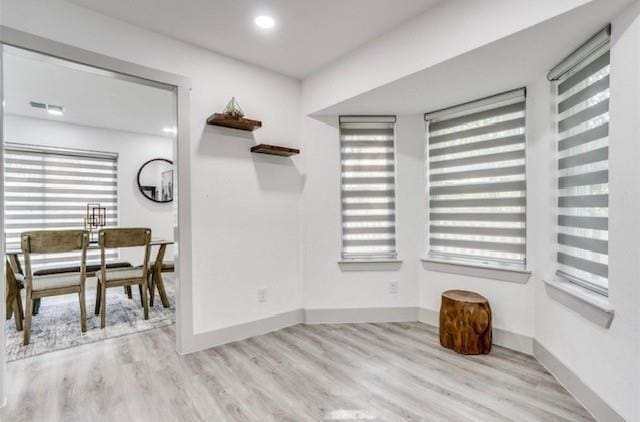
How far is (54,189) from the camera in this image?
4.63 metres

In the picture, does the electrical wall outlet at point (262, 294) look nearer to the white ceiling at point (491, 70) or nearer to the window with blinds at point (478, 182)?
the window with blinds at point (478, 182)

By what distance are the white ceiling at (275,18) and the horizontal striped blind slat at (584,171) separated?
3.57 ft

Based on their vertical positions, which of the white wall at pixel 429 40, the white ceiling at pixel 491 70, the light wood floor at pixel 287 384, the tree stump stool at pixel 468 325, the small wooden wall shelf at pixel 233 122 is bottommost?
the light wood floor at pixel 287 384

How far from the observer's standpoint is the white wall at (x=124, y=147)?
441 centimetres

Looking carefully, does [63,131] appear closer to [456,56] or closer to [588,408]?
[456,56]

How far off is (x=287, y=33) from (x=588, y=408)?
3.20m

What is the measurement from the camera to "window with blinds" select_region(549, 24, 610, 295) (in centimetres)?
181

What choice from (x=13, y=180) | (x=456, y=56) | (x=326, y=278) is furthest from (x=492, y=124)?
(x=13, y=180)

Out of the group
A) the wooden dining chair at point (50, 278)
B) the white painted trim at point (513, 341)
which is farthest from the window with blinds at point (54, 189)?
the white painted trim at point (513, 341)

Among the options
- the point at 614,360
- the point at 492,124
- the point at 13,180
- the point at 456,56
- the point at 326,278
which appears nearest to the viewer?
the point at 614,360

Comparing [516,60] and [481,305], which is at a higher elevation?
[516,60]

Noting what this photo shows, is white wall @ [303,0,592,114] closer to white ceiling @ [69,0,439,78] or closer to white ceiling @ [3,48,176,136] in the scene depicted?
white ceiling @ [69,0,439,78]

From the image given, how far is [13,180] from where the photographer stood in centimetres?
434

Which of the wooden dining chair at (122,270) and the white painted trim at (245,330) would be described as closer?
the white painted trim at (245,330)
